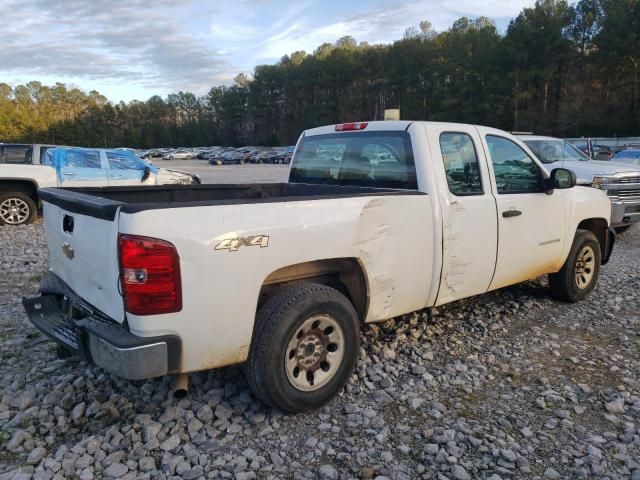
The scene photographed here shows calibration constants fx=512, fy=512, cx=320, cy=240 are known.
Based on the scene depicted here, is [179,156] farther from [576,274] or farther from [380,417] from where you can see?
[380,417]

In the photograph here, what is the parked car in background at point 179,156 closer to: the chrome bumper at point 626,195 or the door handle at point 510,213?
the chrome bumper at point 626,195

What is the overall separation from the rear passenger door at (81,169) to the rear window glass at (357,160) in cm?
810

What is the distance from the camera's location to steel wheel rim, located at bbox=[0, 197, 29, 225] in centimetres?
1099

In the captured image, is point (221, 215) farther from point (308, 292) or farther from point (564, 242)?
point (564, 242)

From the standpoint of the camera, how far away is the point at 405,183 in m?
4.19

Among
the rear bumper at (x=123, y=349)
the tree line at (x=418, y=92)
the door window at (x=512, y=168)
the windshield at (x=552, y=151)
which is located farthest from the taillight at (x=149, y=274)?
the tree line at (x=418, y=92)

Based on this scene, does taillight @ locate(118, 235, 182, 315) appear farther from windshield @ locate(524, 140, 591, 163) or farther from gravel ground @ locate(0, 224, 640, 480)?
windshield @ locate(524, 140, 591, 163)

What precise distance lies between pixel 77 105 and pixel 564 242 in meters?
129

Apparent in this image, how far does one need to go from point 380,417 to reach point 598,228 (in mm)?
4149

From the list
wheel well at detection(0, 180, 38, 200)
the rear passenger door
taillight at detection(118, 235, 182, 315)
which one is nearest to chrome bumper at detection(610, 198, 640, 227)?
taillight at detection(118, 235, 182, 315)

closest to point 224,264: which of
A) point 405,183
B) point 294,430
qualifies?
point 294,430

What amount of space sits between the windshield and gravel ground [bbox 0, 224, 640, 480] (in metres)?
6.76

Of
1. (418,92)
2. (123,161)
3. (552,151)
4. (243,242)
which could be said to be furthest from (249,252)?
(418,92)

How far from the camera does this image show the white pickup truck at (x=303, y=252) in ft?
9.17
